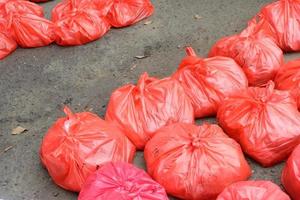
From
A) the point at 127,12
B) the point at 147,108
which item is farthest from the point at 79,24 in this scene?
the point at 147,108

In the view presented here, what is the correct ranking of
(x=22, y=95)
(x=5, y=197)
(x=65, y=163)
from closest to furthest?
1. (x=65, y=163)
2. (x=5, y=197)
3. (x=22, y=95)

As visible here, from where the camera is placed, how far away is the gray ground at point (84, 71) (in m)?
2.93

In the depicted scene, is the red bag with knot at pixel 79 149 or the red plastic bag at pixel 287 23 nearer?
the red bag with knot at pixel 79 149

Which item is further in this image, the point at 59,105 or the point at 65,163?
the point at 59,105

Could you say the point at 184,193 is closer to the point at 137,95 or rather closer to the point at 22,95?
the point at 137,95

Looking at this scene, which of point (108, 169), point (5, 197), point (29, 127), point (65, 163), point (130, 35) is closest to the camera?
point (108, 169)

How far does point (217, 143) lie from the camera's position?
101 inches

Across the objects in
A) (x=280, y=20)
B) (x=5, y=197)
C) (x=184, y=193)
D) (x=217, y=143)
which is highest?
(x=280, y=20)

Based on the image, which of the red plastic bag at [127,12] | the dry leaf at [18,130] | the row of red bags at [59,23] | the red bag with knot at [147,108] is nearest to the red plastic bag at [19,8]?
the row of red bags at [59,23]

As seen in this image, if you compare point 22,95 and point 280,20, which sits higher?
point 280,20

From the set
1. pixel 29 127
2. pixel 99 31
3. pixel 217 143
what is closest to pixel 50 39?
pixel 99 31

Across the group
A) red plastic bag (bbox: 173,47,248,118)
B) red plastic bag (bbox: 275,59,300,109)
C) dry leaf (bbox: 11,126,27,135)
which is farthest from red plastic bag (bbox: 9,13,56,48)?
red plastic bag (bbox: 275,59,300,109)

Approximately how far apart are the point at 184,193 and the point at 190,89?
2.80ft

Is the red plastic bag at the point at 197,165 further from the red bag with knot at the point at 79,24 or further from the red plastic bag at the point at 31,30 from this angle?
the red plastic bag at the point at 31,30
